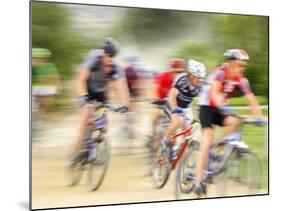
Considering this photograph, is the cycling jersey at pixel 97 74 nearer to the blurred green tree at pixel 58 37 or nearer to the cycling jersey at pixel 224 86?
the blurred green tree at pixel 58 37

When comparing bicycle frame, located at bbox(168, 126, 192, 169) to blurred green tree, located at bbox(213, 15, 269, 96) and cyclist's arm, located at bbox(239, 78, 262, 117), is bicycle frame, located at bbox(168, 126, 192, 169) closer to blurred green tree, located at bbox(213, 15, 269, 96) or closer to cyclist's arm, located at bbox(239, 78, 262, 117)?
cyclist's arm, located at bbox(239, 78, 262, 117)

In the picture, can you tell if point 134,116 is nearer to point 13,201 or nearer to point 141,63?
point 141,63

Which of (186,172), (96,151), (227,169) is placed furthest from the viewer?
(227,169)

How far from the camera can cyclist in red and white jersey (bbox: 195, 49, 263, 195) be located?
3959mm

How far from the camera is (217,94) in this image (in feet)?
13.1

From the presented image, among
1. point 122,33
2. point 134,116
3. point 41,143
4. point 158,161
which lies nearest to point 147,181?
point 158,161

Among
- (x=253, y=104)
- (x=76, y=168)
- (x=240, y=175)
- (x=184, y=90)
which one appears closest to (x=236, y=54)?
(x=253, y=104)

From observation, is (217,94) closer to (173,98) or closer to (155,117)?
(173,98)

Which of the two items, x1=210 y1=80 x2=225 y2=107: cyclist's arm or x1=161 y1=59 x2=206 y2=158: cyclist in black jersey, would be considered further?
x1=210 y1=80 x2=225 y2=107: cyclist's arm

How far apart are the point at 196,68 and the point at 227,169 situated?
29.2 inches

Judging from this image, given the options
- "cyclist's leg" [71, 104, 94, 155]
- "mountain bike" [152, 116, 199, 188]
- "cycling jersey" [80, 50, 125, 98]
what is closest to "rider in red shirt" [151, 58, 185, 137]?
"mountain bike" [152, 116, 199, 188]

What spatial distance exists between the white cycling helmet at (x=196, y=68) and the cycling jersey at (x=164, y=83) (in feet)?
0.48

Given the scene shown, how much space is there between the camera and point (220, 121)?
4.00 m

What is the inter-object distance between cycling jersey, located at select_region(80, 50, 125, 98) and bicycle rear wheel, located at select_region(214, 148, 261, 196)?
3.38ft
